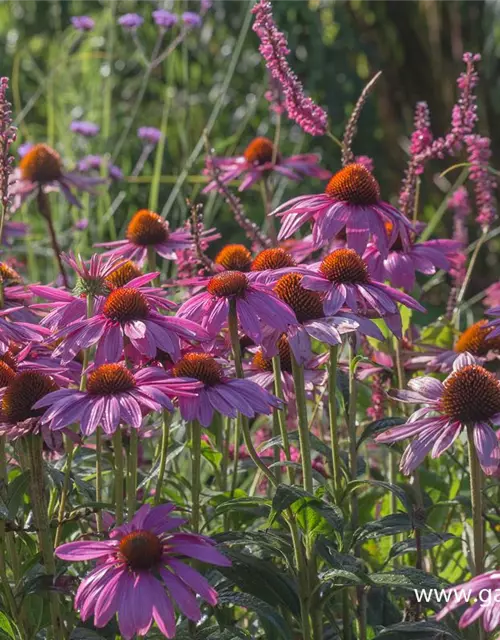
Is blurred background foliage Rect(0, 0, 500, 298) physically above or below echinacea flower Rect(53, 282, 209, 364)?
above

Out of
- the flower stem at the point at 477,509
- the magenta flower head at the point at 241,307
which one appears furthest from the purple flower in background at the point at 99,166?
the flower stem at the point at 477,509

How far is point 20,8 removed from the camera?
4961 millimetres

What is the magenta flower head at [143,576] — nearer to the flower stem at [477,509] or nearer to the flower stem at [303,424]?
the flower stem at [303,424]

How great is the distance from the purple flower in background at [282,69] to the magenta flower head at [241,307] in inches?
12.0

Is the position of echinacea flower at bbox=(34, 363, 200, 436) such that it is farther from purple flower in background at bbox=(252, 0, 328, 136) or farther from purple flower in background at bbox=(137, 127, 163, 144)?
purple flower in background at bbox=(137, 127, 163, 144)

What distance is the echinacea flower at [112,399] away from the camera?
110 cm

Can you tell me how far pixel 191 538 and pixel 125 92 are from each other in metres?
3.53

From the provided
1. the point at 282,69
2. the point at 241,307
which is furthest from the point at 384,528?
the point at 282,69

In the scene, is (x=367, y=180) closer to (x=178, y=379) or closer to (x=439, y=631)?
(x=178, y=379)

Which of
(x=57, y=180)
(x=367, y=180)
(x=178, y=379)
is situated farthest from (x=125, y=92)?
(x=178, y=379)

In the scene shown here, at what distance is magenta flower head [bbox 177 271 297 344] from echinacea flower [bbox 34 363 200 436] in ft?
0.35

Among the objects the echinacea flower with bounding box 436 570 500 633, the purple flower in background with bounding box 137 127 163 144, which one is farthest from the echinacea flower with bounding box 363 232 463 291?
the purple flower in background with bounding box 137 127 163 144

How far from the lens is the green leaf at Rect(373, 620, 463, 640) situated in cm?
119

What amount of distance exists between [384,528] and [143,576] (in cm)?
36
